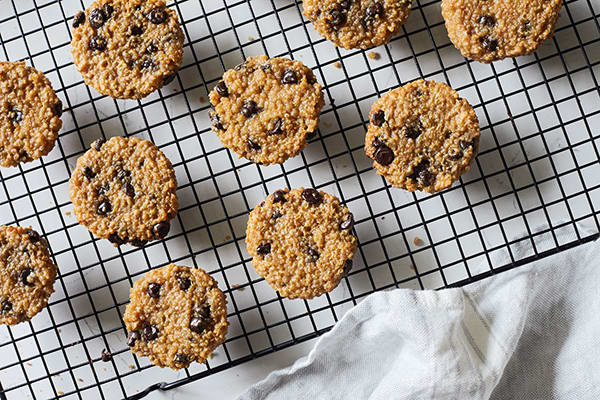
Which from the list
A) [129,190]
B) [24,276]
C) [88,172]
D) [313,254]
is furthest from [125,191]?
[313,254]

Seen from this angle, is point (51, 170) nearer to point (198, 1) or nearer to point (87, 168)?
point (87, 168)

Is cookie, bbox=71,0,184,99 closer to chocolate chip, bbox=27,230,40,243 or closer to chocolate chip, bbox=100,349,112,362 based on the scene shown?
chocolate chip, bbox=27,230,40,243

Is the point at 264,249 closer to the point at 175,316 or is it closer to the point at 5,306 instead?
the point at 175,316

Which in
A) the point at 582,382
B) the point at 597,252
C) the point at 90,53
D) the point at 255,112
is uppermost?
the point at 90,53

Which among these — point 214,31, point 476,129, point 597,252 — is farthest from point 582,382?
point 214,31

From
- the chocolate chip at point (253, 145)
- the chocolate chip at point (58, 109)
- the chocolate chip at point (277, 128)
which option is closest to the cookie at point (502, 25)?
the chocolate chip at point (277, 128)

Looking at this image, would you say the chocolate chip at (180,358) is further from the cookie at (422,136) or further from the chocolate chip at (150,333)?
the cookie at (422,136)

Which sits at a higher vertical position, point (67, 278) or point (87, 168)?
point (87, 168)
